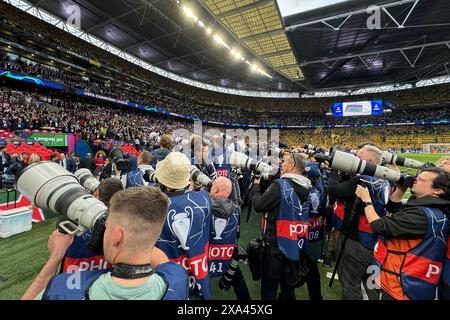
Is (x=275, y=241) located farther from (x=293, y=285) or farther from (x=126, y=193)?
(x=126, y=193)

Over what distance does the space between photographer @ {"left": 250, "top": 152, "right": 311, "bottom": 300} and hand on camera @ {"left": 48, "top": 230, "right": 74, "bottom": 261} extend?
1.55 meters

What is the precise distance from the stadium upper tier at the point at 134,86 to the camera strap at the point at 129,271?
70.0ft

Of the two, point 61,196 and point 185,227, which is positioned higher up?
point 61,196

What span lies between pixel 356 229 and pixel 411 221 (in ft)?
2.49

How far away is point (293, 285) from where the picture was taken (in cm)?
215

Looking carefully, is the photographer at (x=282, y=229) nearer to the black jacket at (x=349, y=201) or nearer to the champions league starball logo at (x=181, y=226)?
the black jacket at (x=349, y=201)

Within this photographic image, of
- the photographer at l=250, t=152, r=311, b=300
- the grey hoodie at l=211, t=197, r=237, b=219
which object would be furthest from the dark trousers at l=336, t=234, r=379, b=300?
the grey hoodie at l=211, t=197, r=237, b=219

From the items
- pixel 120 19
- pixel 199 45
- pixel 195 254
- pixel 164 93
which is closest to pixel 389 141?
pixel 199 45

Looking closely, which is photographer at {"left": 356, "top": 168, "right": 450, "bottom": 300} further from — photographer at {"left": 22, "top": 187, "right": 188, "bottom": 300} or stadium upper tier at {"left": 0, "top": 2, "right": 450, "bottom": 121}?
stadium upper tier at {"left": 0, "top": 2, "right": 450, "bottom": 121}

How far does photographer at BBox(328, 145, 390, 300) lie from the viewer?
7.25 ft

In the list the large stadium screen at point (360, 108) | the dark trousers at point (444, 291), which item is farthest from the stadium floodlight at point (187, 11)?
the large stadium screen at point (360, 108)

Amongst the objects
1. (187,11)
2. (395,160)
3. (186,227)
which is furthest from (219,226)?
(187,11)

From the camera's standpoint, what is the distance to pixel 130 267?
886 mm

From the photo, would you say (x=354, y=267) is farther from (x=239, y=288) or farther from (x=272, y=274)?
(x=239, y=288)
